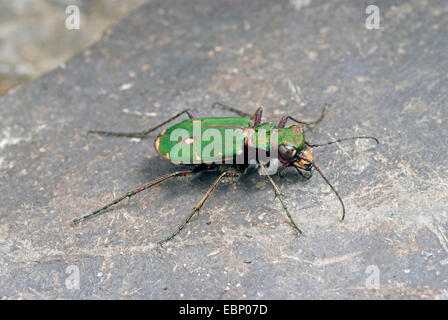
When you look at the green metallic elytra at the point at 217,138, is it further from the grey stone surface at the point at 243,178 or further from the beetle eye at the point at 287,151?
the grey stone surface at the point at 243,178

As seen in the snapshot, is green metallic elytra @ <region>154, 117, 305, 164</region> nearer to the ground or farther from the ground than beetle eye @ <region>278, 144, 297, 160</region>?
farther from the ground

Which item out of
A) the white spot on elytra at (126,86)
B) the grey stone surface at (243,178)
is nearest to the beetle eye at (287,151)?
the grey stone surface at (243,178)

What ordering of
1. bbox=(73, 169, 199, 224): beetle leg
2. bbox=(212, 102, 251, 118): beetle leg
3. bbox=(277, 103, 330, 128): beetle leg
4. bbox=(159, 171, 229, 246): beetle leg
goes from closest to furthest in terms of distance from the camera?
bbox=(159, 171, 229, 246): beetle leg
bbox=(73, 169, 199, 224): beetle leg
bbox=(277, 103, 330, 128): beetle leg
bbox=(212, 102, 251, 118): beetle leg

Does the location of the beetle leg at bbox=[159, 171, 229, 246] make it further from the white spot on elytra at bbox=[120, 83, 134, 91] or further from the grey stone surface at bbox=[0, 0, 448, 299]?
the white spot on elytra at bbox=[120, 83, 134, 91]

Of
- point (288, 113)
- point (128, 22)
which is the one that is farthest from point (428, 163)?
point (128, 22)

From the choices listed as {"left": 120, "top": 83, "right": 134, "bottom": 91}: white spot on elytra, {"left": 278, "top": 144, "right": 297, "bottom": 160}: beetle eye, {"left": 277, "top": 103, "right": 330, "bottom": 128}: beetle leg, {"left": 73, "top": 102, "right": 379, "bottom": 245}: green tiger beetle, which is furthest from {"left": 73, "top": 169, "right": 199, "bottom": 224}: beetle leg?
{"left": 120, "top": 83, "right": 134, "bottom": 91}: white spot on elytra

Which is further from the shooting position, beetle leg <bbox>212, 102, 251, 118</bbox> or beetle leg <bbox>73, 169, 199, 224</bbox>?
beetle leg <bbox>212, 102, 251, 118</bbox>
